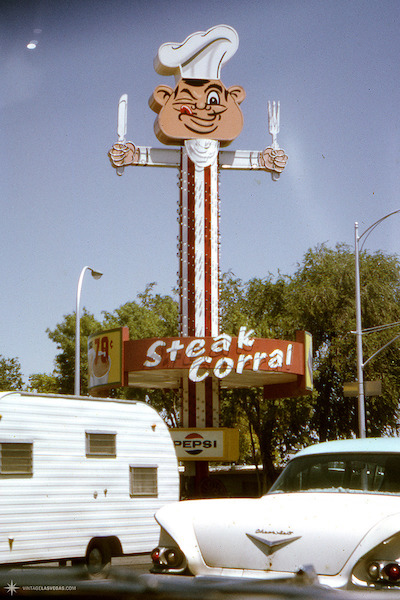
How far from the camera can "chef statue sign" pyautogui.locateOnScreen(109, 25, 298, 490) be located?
3603 centimetres

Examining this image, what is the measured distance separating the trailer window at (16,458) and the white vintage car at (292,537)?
6.23m

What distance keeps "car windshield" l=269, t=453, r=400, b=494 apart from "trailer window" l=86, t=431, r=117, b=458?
628 cm

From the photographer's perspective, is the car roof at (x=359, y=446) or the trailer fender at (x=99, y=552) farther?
the trailer fender at (x=99, y=552)

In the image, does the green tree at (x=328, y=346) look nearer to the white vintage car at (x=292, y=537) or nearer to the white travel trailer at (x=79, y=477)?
the white travel trailer at (x=79, y=477)

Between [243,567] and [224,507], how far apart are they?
1.75ft

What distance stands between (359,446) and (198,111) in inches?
1289

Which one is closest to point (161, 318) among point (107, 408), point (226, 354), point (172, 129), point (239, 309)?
point (239, 309)

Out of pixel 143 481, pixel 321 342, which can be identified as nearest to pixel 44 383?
pixel 321 342

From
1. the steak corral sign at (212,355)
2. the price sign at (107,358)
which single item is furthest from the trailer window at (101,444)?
the price sign at (107,358)

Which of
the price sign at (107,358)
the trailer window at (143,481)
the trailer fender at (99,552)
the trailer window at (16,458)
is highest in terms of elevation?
the price sign at (107,358)

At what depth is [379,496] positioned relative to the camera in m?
5.95

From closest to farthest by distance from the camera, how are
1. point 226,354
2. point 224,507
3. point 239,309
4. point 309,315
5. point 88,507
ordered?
point 224,507 < point 88,507 < point 226,354 < point 309,315 < point 239,309

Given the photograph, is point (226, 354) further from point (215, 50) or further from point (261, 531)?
point (261, 531)

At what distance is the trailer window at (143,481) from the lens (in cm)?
1363
